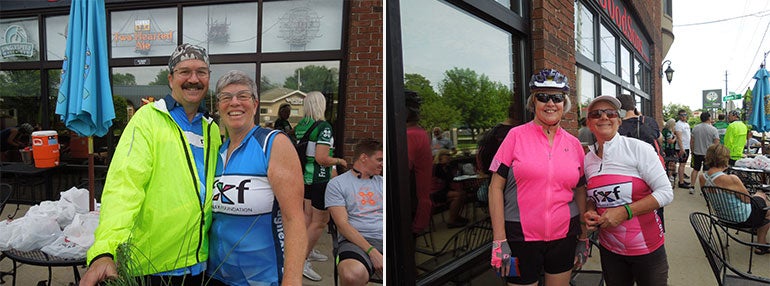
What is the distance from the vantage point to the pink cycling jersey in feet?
6.93

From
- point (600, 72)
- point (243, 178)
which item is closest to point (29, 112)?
point (243, 178)

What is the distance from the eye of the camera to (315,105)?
130 inches

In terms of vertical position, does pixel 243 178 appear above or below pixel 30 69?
below

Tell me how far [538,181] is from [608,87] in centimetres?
527

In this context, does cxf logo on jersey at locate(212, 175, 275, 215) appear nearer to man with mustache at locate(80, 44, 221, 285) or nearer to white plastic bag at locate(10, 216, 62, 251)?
man with mustache at locate(80, 44, 221, 285)

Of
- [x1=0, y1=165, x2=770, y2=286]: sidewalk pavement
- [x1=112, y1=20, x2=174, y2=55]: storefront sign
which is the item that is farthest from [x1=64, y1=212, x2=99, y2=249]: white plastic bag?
[x1=112, y1=20, x2=174, y2=55]: storefront sign

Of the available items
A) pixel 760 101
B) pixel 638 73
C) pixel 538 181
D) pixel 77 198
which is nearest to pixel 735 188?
pixel 760 101

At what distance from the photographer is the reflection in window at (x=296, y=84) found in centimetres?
325

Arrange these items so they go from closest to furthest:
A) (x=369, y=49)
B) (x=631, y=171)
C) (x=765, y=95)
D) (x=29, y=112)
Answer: (x=631, y=171)
(x=369, y=49)
(x=29, y=112)
(x=765, y=95)

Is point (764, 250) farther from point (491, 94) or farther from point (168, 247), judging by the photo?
point (168, 247)

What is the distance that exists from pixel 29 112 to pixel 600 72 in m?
5.89

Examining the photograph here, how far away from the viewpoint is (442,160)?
121 inches

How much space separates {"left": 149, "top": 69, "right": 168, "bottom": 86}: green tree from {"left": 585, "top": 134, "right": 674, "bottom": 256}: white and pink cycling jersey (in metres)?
2.48

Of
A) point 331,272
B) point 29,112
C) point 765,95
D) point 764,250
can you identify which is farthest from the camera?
point 765,95
